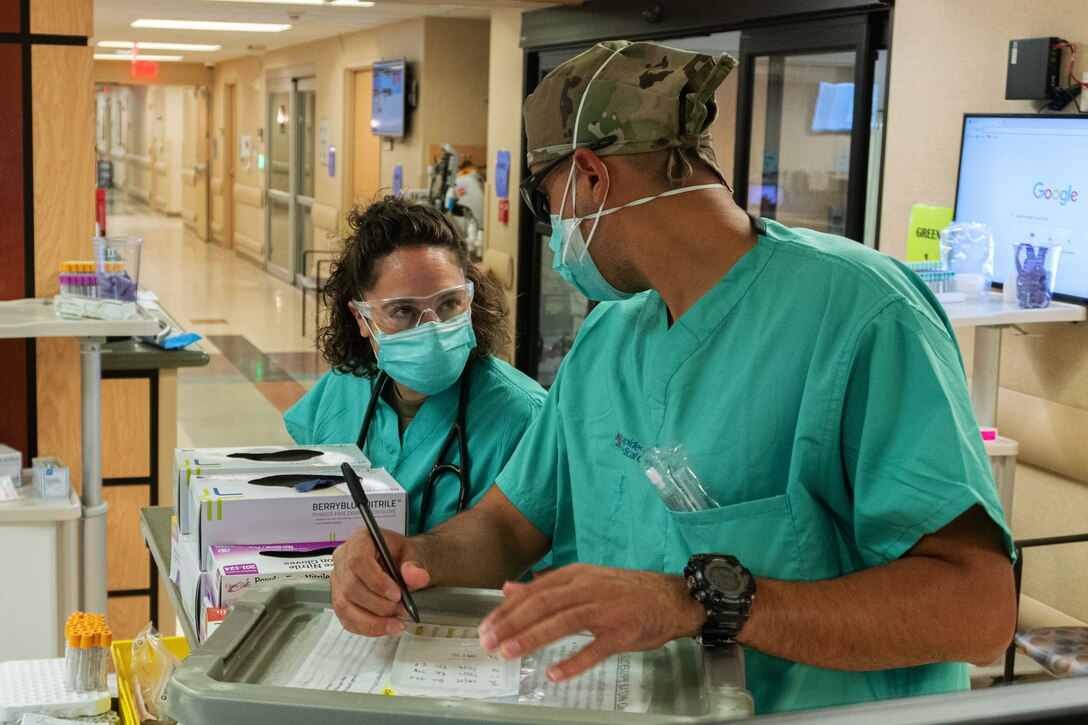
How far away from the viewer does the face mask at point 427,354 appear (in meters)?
2.29

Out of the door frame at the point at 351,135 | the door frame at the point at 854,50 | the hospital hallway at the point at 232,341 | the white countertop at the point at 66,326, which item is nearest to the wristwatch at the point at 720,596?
the white countertop at the point at 66,326

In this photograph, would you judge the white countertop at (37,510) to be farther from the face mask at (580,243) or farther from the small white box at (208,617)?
the face mask at (580,243)

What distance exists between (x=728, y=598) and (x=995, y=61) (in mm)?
3492

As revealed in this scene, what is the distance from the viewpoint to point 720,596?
1.10 metres

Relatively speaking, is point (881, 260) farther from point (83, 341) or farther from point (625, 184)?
point (83, 341)

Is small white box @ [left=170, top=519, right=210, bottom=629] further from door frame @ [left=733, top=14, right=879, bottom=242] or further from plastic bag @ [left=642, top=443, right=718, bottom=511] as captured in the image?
door frame @ [left=733, top=14, right=879, bottom=242]

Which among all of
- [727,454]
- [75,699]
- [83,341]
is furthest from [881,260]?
[83,341]

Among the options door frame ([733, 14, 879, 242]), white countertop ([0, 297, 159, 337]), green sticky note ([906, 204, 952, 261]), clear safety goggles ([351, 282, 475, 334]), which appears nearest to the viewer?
clear safety goggles ([351, 282, 475, 334])

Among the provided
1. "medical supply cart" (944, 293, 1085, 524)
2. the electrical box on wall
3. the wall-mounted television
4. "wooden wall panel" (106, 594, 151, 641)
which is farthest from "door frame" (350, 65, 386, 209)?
"medical supply cart" (944, 293, 1085, 524)

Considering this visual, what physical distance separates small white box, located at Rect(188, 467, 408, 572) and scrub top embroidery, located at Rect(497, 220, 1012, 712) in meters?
0.41

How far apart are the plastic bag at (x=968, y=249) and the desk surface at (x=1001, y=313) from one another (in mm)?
216

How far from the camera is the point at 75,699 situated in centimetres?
178

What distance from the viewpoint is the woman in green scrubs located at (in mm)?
2266

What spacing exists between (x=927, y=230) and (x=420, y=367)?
8.28 feet
